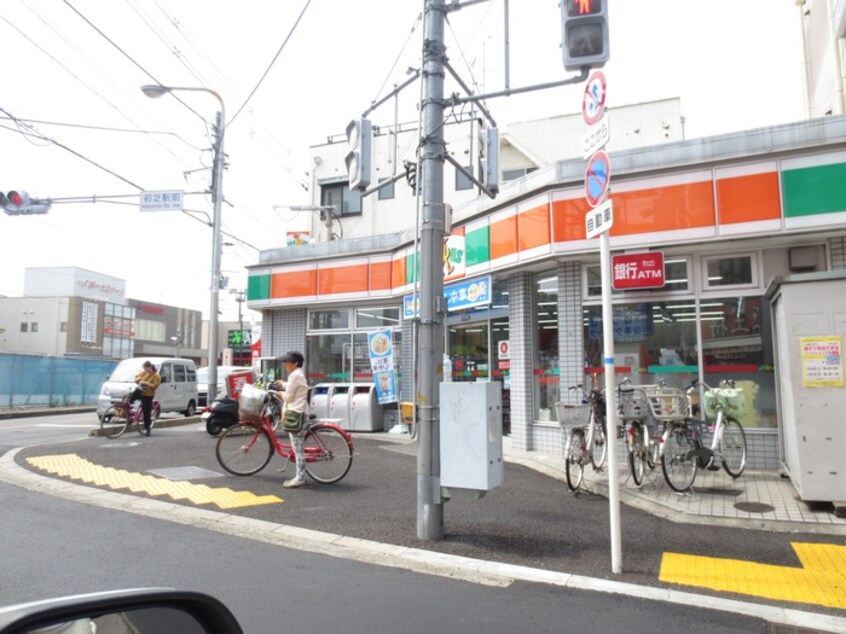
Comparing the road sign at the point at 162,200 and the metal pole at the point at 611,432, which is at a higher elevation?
the road sign at the point at 162,200

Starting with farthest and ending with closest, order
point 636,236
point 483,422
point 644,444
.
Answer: point 636,236
point 644,444
point 483,422

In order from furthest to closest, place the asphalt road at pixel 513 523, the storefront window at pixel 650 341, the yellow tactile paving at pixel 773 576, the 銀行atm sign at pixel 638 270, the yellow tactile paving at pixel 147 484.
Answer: the storefront window at pixel 650 341, the 銀行atm sign at pixel 638 270, the yellow tactile paving at pixel 147 484, the asphalt road at pixel 513 523, the yellow tactile paving at pixel 773 576

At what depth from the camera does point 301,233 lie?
77.9 ft

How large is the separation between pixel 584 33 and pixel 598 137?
1202 millimetres

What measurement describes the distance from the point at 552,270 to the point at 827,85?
1077 centimetres

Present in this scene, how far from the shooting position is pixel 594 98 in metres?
5.07

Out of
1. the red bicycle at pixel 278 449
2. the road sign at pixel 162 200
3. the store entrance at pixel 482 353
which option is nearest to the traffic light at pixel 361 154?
the red bicycle at pixel 278 449

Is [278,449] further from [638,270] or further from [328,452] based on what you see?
[638,270]

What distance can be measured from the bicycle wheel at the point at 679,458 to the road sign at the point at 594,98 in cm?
443

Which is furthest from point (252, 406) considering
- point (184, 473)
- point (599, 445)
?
point (599, 445)

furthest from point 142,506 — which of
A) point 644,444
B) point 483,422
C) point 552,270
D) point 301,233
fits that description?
point 301,233

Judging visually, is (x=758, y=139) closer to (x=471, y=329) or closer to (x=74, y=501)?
(x=471, y=329)

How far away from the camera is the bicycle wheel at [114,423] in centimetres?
1291

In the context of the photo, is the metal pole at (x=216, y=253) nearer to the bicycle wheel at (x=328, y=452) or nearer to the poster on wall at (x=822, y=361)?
the bicycle wheel at (x=328, y=452)
